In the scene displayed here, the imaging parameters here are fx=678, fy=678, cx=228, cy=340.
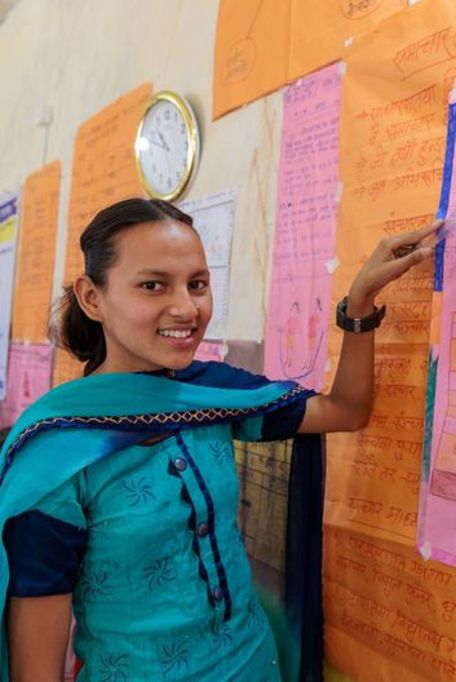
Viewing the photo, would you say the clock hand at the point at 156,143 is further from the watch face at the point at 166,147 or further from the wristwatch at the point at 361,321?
the wristwatch at the point at 361,321

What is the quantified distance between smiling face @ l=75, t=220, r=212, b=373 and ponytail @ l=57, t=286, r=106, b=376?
10 cm

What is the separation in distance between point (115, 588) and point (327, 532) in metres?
0.38

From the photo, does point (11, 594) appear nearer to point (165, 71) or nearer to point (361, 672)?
→ point (361, 672)

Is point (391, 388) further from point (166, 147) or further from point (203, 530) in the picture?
point (166, 147)

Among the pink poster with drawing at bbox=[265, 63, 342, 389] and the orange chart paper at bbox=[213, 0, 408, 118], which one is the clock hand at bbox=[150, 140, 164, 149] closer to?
the orange chart paper at bbox=[213, 0, 408, 118]

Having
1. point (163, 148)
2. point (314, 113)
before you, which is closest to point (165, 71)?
point (163, 148)

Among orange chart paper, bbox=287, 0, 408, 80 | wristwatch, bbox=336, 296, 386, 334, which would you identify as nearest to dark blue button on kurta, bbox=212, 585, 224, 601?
wristwatch, bbox=336, 296, 386, 334

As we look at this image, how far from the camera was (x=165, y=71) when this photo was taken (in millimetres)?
1625

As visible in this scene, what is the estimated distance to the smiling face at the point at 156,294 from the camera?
0.83 metres

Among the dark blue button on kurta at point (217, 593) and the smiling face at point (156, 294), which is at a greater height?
the smiling face at point (156, 294)

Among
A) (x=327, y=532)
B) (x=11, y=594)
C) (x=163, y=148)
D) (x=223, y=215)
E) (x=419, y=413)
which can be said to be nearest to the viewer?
(x=11, y=594)

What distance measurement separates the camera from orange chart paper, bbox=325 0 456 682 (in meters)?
0.91

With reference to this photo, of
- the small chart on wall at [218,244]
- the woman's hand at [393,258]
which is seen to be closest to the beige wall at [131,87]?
the small chart on wall at [218,244]

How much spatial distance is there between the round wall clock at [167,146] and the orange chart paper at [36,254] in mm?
654
